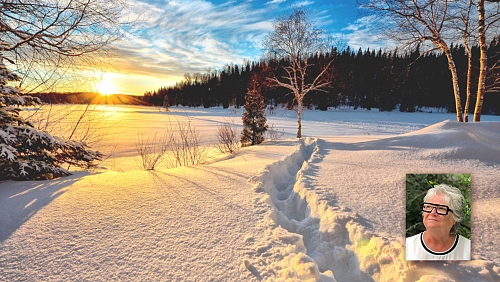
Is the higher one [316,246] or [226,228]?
[226,228]

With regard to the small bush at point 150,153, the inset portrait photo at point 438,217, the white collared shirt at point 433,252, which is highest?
the inset portrait photo at point 438,217

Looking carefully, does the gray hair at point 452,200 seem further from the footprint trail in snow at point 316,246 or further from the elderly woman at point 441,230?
the footprint trail in snow at point 316,246

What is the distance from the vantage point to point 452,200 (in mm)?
1361

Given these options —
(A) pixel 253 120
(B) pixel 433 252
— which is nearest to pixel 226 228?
(B) pixel 433 252

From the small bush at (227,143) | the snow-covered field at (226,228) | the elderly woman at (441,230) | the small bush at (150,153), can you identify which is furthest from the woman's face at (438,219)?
the small bush at (227,143)

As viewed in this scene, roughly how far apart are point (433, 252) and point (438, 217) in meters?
0.31

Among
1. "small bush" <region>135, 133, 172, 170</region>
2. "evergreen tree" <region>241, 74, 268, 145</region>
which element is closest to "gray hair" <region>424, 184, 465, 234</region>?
"small bush" <region>135, 133, 172, 170</region>

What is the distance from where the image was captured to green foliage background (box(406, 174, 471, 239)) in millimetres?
1440

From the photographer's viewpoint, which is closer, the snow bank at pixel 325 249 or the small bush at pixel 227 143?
the snow bank at pixel 325 249

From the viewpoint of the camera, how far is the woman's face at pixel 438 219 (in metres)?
1.30

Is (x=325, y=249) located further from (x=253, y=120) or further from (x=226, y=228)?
(x=253, y=120)

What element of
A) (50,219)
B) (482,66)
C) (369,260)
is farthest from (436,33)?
(50,219)

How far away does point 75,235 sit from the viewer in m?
2.02

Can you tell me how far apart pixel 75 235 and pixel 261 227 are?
62.6 inches
